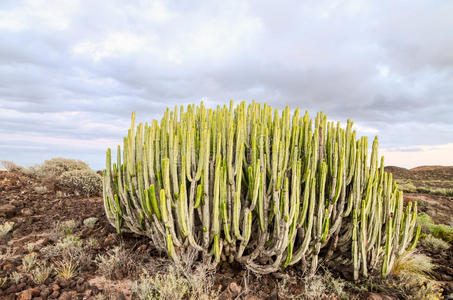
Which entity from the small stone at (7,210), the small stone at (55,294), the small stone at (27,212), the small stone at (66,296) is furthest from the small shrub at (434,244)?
the small stone at (7,210)

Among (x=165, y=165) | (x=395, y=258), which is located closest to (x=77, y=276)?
(x=165, y=165)

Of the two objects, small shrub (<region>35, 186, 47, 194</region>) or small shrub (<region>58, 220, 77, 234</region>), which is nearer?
small shrub (<region>58, 220, 77, 234</region>)

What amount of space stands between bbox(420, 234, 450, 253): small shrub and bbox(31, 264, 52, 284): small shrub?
695 centimetres

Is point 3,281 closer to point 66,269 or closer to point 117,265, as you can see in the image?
point 66,269

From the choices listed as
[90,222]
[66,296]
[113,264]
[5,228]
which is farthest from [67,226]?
[66,296]

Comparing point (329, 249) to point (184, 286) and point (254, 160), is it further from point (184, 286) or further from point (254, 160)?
point (184, 286)

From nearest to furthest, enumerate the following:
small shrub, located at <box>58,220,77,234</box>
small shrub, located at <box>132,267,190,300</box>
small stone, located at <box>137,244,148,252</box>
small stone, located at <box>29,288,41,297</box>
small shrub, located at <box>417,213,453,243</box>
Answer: small shrub, located at <box>132,267,190,300</box> → small stone, located at <box>29,288,41,297</box> → small stone, located at <box>137,244,148,252</box> → small shrub, located at <box>58,220,77,234</box> → small shrub, located at <box>417,213,453,243</box>

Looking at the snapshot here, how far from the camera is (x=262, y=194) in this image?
381 centimetres

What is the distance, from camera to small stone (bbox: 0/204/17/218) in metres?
7.01

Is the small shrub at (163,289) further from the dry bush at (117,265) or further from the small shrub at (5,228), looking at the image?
the small shrub at (5,228)

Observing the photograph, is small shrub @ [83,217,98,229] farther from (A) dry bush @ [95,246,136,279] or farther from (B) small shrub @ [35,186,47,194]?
(B) small shrub @ [35,186,47,194]

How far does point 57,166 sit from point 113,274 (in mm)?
9875

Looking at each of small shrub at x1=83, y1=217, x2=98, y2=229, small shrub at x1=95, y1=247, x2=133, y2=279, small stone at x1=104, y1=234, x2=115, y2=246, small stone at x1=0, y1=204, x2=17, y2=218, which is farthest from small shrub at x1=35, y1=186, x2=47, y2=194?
small shrub at x1=95, y1=247, x2=133, y2=279

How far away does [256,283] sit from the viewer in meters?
3.96
